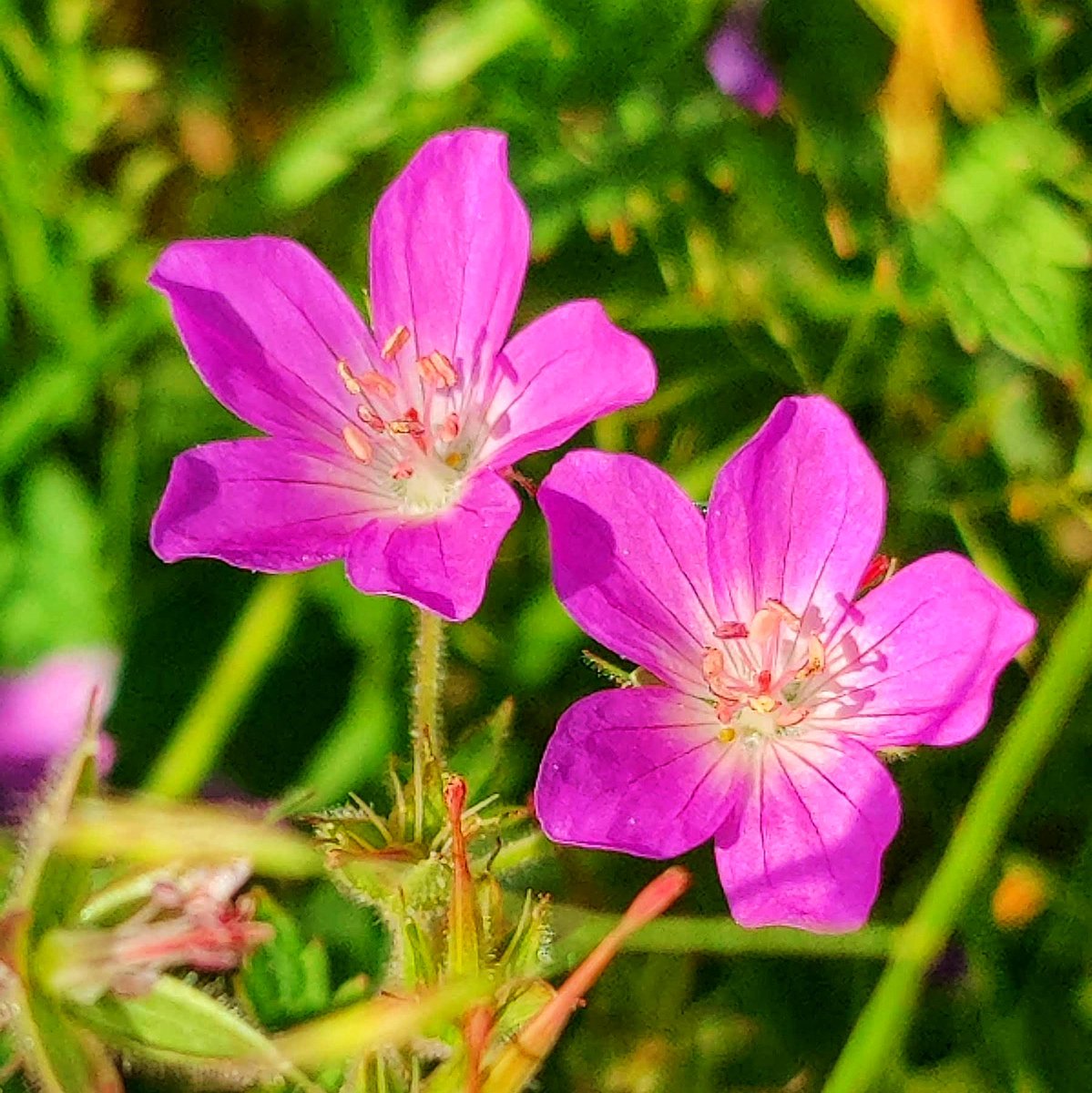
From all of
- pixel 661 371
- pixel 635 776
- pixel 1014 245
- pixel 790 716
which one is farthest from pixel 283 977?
pixel 1014 245

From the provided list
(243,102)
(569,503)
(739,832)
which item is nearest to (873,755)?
(739,832)

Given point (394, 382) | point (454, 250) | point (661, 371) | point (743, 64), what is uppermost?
point (743, 64)

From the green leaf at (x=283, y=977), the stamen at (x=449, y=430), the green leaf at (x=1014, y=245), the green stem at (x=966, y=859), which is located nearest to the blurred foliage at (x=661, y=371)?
the green leaf at (x=1014, y=245)

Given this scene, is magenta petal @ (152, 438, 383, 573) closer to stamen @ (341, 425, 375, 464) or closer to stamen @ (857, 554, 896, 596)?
stamen @ (341, 425, 375, 464)

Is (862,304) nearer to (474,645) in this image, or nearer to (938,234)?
(938,234)

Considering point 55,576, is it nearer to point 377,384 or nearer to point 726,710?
point 377,384

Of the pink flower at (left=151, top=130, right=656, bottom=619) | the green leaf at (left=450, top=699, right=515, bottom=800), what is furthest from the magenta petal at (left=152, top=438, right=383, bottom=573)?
the green leaf at (left=450, top=699, right=515, bottom=800)
